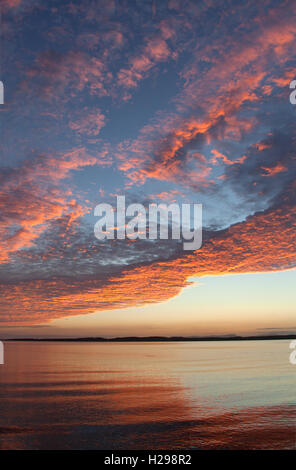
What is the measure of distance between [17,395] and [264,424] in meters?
21.2

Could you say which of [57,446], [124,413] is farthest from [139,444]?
[124,413]

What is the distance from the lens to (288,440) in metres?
18.5

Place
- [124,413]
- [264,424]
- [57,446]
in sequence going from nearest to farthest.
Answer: [57,446]
[264,424]
[124,413]

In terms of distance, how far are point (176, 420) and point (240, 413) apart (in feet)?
17.0

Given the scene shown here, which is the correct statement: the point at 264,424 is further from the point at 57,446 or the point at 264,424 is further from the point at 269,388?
the point at 269,388

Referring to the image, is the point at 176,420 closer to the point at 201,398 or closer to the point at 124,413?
the point at 124,413

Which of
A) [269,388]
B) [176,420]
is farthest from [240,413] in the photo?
[269,388]
